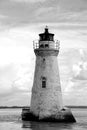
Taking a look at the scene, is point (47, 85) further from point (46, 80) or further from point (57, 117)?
point (57, 117)

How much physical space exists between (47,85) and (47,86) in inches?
4.3

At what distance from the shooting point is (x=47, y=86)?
39.8 m

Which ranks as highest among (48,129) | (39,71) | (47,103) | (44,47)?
(44,47)

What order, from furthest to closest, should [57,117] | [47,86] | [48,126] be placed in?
[47,86], [57,117], [48,126]

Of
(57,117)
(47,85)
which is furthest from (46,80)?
(57,117)

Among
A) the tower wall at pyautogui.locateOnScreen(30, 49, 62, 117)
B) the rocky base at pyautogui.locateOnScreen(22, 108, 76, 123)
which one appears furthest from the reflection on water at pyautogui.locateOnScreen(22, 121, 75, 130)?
the tower wall at pyautogui.locateOnScreen(30, 49, 62, 117)

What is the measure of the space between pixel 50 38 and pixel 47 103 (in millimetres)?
7090

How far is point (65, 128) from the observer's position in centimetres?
3581

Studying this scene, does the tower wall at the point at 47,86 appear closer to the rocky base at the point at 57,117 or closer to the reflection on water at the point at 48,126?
the rocky base at the point at 57,117

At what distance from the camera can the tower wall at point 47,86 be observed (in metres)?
39.5

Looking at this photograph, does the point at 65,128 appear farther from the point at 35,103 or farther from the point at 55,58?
the point at 55,58

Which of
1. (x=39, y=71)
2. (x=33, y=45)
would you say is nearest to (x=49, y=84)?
(x=39, y=71)

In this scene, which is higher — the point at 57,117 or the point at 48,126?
the point at 57,117

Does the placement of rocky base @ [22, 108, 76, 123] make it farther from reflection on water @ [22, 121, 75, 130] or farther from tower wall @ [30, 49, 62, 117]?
reflection on water @ [22, 121, 75, 130]
